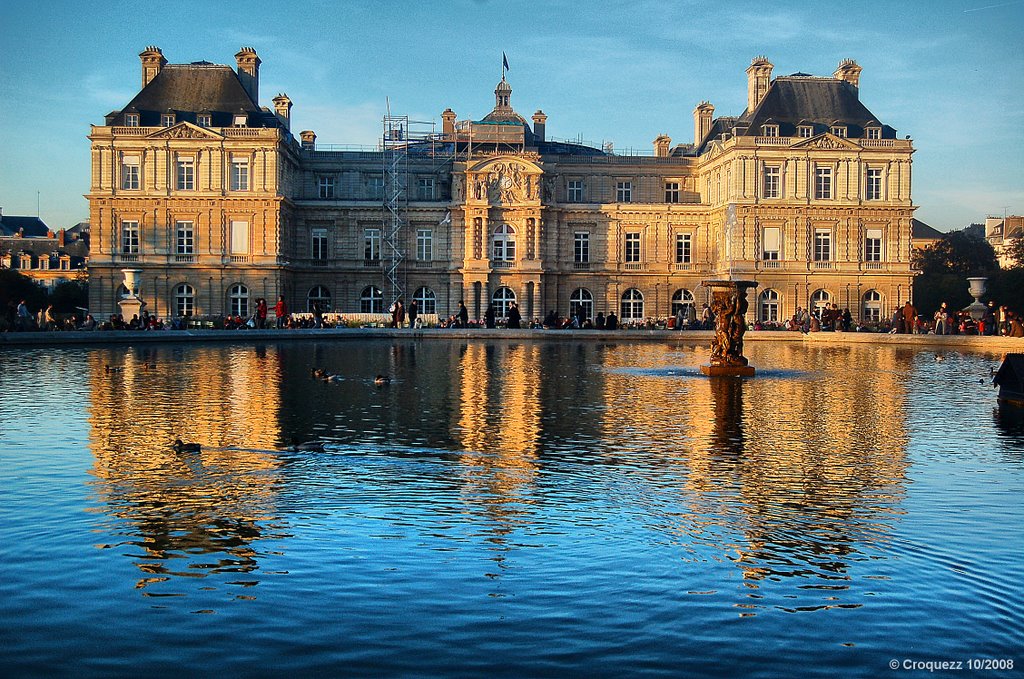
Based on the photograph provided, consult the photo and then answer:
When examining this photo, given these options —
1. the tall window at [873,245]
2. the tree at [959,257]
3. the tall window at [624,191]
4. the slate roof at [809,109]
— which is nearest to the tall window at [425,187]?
the tall window at [624,191]

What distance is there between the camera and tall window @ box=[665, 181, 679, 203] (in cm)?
7562

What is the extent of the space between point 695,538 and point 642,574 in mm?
1358

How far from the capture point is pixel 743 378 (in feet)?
90.8

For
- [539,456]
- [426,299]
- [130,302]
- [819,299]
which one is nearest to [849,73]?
[819,299]

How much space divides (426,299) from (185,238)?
16185mm

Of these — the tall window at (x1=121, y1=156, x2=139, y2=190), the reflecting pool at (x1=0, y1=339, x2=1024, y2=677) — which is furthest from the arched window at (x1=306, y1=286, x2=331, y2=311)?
the reflecting pool at (x1=0, y1=339, x2=1024, y2=677)

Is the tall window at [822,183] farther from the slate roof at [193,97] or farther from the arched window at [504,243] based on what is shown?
the slate roof at [193,97]

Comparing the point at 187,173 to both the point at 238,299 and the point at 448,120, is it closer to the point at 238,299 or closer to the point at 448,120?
the point at 238,299

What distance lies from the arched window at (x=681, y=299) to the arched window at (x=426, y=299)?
1639 centimetres

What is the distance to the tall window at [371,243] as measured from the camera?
7188cm

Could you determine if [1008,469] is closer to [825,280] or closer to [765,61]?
[825,280]

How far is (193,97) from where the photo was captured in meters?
66.8

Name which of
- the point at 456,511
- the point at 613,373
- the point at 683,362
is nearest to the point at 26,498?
the point at 456,511

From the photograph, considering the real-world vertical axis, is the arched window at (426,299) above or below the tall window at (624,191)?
below
